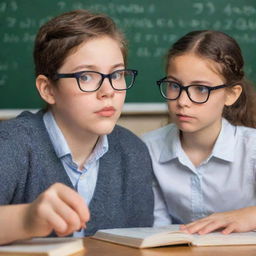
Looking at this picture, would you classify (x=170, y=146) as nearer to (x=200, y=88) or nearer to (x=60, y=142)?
(x=200, y=88)

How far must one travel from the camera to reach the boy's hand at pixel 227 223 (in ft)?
5.06

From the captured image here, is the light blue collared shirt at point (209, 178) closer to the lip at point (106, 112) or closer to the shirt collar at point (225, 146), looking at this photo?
the shirt collar at point (225, 146)

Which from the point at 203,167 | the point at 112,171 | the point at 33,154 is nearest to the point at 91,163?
the point at 112,171

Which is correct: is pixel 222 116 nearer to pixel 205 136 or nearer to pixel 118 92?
pixel 205 136

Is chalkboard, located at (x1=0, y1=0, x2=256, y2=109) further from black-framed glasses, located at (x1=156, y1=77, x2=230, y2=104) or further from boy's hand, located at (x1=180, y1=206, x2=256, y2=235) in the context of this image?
boy's hand, located at (x1=180, y1=206, x2=256, y2=235)

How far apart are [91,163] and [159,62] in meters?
1.22

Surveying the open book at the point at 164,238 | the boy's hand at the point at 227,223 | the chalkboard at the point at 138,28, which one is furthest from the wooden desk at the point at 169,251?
the chalkboard at the point at 138,28

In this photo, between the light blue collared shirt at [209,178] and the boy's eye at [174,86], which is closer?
the boy's eye at [174,86]

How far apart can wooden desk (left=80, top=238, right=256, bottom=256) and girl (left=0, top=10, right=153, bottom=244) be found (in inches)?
10.4

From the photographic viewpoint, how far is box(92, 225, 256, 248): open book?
1.37m

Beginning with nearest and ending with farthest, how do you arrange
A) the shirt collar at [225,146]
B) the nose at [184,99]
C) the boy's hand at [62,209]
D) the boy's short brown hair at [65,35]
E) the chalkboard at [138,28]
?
the boy's hand at [62,209] < the boy's short brown hair at [65,35] < the nose at [184,99] < the shirt collar at [225,146] < the chalkboard at [138,28]

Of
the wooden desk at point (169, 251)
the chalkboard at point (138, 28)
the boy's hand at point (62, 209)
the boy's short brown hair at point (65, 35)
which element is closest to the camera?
the boy's hand at point (62, 209)

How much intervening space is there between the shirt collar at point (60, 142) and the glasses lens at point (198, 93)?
308 mm

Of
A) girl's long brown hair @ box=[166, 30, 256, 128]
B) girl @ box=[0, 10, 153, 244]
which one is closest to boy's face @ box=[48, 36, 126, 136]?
girl @ box=[0, 10, 153, 244]
